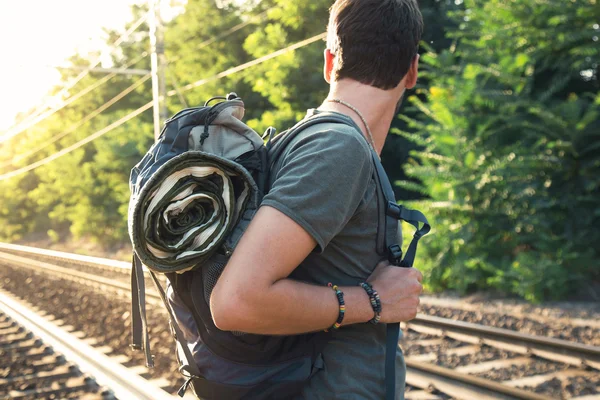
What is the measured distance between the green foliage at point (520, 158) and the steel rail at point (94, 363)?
6687mm

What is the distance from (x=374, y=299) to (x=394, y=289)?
0.07m

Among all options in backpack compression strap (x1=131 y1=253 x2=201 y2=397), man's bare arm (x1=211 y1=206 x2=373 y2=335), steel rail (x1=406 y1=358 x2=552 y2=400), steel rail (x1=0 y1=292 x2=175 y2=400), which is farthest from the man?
steel rail (x1=406 y1=358 x2=552 y2=400)

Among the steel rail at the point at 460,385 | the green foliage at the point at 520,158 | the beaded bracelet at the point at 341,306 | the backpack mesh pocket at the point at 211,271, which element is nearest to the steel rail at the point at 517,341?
the steel rail at the point at 460,385

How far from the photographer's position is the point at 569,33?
10.5 metres

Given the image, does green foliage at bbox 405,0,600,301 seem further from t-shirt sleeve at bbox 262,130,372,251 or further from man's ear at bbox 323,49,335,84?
t-shirt sleeve at bbox 262,130,372,251

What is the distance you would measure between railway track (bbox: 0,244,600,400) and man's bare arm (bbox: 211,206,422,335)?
381 centimetres

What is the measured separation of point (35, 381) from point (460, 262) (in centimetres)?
755

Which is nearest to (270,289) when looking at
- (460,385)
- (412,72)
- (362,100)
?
(362,100)

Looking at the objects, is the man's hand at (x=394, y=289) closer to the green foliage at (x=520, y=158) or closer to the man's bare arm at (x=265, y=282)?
the man's bare arm at (x=265, y=282)

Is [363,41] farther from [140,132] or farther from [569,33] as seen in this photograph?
[140,132]

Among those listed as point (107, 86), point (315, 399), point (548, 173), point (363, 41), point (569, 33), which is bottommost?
point (107, 86)

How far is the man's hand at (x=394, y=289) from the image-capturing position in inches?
62.6

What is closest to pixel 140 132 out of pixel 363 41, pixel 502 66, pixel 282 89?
pixel 282 89

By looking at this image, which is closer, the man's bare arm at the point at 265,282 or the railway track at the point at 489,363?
the man's bare arm at the point at 265,282
